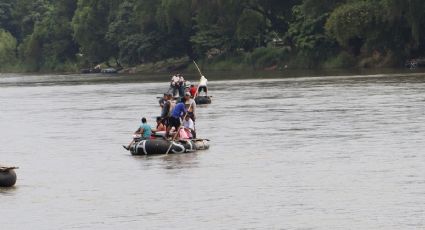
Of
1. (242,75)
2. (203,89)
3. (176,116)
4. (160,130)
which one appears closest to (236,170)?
(176,116)

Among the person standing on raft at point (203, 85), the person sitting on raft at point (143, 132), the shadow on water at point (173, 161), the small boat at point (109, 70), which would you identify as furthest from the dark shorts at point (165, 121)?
the small boat at point (109, 70)

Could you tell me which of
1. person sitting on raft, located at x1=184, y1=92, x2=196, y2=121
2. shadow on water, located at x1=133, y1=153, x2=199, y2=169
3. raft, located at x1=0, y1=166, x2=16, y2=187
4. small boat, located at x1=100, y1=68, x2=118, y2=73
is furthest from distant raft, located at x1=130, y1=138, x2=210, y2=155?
small boat, located at x1=100, y1=68, x2=118, y2=73

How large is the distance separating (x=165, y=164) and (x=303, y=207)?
10.3 metres

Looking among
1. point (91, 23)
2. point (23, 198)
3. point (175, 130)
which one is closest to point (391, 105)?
point (175, 130)

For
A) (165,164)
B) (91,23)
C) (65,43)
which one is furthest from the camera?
(65,43)

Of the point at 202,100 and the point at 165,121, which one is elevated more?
the point at 165,121

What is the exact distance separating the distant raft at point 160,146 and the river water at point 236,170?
1.27ft

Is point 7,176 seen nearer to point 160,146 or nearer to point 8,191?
point 8,191

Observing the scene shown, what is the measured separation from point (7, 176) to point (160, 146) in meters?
7.62

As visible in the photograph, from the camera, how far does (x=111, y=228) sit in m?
25.9

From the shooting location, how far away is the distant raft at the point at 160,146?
3931 centimetres

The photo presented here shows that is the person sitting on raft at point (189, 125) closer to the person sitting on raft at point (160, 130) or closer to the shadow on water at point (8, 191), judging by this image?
the person sitting on raft at point (160, 130)

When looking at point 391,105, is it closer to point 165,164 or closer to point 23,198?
point 165,164

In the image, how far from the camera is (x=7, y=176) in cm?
3272
